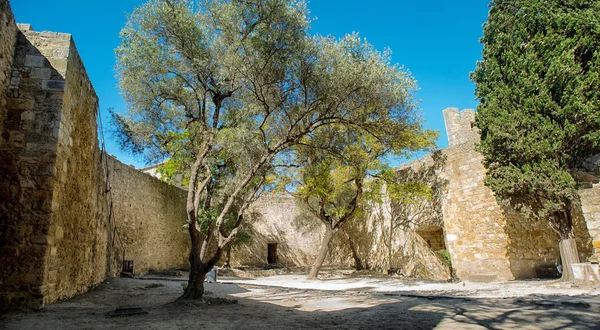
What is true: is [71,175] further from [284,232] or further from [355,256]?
[284,232]

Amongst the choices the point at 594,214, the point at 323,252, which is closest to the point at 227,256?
the point at 323,252

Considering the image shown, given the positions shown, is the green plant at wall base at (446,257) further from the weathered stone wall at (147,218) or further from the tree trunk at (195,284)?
the weathered stone wall at (147,218)

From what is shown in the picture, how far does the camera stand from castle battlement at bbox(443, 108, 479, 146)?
21106mm

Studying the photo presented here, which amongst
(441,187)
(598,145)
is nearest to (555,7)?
(598,145)

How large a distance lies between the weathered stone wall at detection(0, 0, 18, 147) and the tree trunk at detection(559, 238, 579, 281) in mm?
12280

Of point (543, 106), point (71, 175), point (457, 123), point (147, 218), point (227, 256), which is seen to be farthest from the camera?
point (457, 123)

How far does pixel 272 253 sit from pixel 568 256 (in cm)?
1804

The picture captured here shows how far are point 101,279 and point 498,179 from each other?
1108 cm

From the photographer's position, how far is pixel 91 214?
8023mm

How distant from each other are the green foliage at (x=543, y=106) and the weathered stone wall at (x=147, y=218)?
12.3 meters

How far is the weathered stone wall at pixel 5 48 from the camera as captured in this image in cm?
525

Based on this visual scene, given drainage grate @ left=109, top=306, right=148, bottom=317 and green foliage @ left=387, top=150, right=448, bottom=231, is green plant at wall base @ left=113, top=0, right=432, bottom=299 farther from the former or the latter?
green foliage @ left=387, top=150, right=448, bottom=231

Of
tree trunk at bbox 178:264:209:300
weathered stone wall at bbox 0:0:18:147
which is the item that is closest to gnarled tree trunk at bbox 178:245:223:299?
tree trunk at bbox 178:264:209:300

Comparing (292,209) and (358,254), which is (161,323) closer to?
(358,254)
